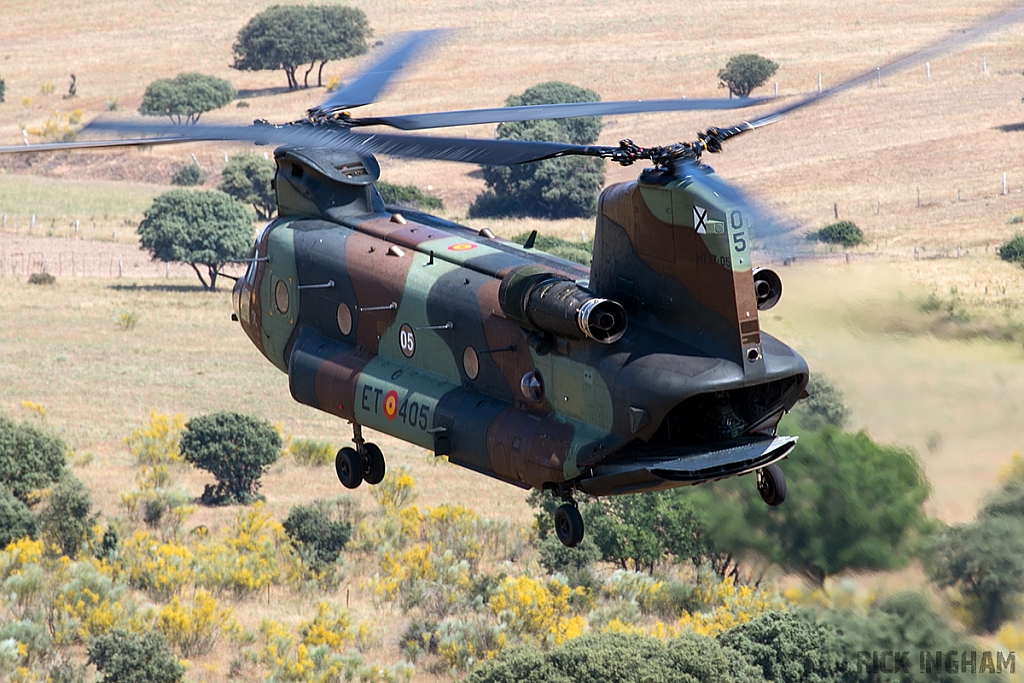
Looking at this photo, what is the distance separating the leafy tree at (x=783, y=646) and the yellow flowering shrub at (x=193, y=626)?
1315cm

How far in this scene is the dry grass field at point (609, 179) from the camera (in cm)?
2398

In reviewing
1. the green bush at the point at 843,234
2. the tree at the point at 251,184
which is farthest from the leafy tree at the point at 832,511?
the tree at the point at 251,184

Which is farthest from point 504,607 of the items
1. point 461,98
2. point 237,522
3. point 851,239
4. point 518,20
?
point 518,20

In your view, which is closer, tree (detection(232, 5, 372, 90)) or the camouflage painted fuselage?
the camouflage painted fuselage

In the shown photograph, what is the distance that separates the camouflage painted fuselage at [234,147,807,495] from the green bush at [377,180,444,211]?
194ft

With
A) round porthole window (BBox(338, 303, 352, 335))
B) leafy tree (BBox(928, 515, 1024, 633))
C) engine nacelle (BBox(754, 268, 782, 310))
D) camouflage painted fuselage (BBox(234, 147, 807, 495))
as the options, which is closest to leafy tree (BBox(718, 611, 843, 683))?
leafy tree (BBox(928, 515, 1024, 633))

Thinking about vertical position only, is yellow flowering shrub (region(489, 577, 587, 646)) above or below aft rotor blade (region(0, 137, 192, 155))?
below

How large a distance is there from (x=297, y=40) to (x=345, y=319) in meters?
99.6

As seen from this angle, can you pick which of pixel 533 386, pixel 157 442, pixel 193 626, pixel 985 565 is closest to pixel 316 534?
pixel 193 626

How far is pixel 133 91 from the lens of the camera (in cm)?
12181

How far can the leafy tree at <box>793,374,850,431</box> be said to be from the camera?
77.0ft

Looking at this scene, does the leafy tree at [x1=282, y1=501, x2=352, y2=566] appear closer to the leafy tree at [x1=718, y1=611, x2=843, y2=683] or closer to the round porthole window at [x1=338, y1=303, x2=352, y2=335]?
the leafy tree at [x1=718, y1=611, x2=843, y2=683]

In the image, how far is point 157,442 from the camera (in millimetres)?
51844

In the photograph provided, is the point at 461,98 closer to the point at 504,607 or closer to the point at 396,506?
the point at 396,506
